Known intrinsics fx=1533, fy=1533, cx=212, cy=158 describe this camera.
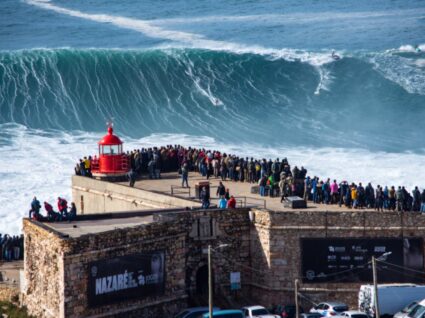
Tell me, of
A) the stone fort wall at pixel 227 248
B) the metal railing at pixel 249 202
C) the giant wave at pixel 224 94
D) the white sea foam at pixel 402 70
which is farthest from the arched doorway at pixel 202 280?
the white sea foam at pixel 402 70

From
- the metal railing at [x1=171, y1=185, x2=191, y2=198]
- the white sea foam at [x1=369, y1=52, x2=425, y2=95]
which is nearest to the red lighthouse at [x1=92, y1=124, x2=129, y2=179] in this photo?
the metal railing at [x1=171, y1=185, x2=191, y2=198]

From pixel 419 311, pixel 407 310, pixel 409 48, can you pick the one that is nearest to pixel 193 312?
pixel 407 310

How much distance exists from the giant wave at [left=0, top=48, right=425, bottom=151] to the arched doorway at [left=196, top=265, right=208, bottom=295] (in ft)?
92.7

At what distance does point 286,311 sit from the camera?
45281 millimetres

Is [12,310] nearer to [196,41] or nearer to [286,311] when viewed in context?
[286,311]

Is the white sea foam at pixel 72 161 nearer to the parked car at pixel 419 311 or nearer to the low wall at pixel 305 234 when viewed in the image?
the low wall at pixel 305 234

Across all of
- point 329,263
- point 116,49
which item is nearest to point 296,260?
point 329,263

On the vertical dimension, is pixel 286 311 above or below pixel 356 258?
below

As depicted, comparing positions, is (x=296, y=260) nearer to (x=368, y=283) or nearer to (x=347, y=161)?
(x=368, y=283)

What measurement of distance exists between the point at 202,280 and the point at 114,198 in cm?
681

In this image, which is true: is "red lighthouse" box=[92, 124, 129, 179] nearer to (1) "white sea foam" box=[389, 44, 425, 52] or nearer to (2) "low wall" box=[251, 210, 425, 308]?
(2) "low wall" box=[251, 210, 425, 308]

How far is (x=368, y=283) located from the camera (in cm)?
4544

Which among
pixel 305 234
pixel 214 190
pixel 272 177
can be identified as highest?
pixel 272 177

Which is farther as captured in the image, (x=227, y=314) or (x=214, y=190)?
(x=214, y=190)
